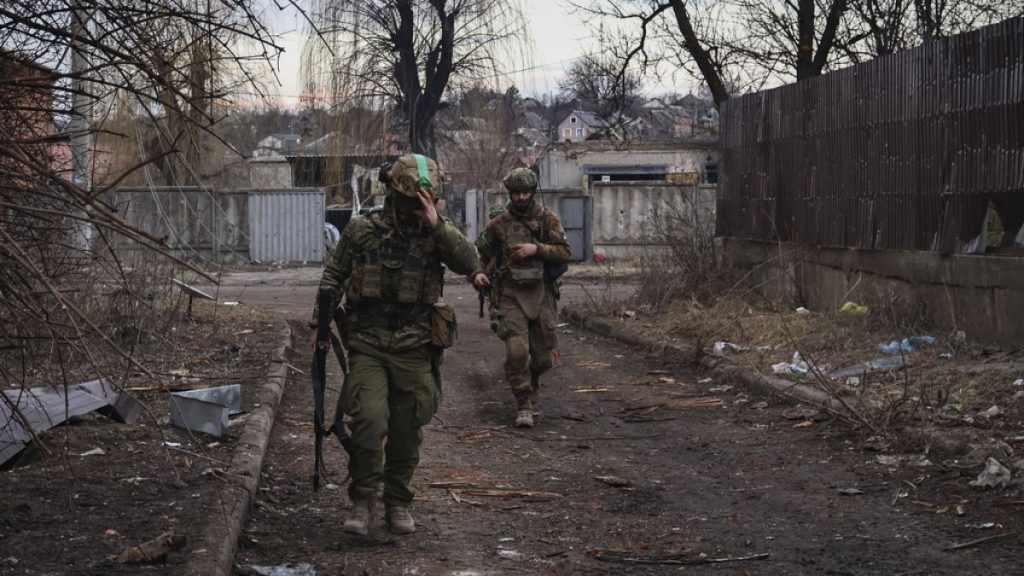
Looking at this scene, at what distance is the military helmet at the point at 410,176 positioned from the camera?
20.3 feet

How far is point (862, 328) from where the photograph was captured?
11.7 meters

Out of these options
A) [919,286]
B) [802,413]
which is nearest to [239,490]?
[802,413]

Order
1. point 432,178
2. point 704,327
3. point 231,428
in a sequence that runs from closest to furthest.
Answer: point 432,178 → point 231,428 → point 704,327

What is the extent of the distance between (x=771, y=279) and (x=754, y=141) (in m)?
1.97

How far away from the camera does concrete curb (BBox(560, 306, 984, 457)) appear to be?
24.1 ft

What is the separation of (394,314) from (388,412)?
1.60ft

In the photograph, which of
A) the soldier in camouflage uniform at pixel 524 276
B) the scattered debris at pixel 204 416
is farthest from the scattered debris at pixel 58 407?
the soldier in camouflage uniform at pixel 524 276

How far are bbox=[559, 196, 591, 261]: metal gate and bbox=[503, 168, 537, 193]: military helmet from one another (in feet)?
72.3

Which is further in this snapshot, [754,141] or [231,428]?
[754,141]

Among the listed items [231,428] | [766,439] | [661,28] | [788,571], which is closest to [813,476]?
[766,439]

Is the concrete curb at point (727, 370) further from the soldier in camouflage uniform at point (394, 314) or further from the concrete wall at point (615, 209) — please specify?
the concrete wall at point (615, 209)

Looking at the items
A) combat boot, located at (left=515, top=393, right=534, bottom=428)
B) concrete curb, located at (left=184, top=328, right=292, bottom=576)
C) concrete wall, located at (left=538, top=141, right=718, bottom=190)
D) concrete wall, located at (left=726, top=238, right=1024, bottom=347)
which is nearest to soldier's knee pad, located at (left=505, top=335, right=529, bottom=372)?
combat boot, located at (left=515, top=393, right=534, bottom=428)

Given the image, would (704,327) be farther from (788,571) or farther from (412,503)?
(788,571)

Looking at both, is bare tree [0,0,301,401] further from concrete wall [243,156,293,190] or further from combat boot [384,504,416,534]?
concrete wall [243,156,293,190]
